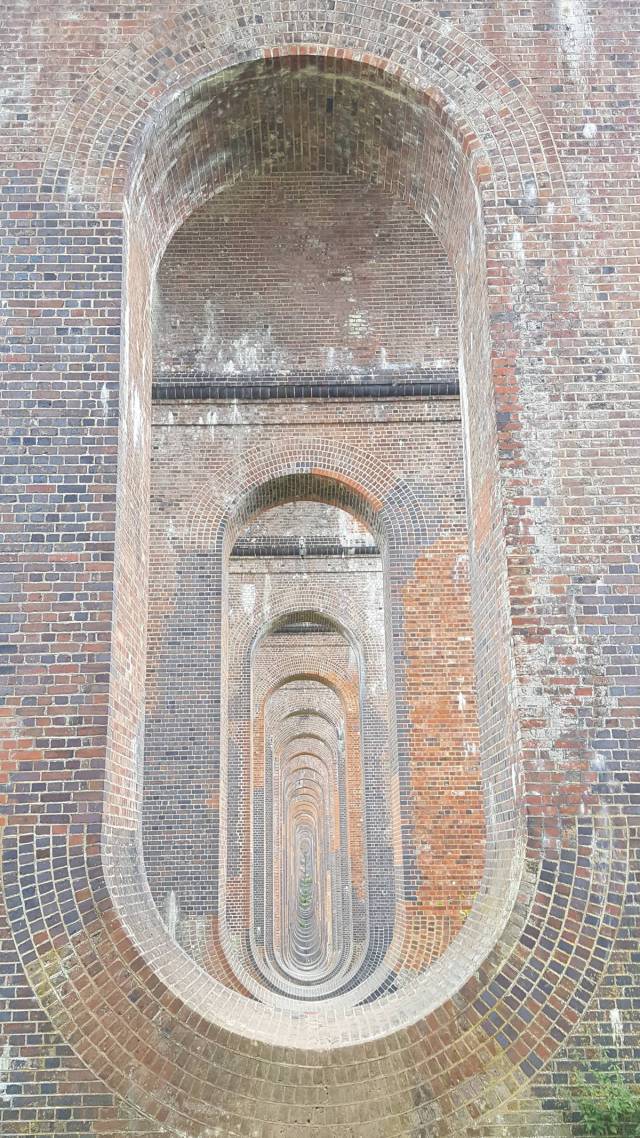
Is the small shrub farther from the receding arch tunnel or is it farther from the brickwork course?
the receding arch tunnel

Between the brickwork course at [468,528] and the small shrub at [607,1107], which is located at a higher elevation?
the brickwork course at [468,528]

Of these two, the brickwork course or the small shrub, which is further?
the brickwork course

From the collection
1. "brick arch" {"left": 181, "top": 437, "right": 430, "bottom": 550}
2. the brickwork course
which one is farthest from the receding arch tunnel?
the brickwork course

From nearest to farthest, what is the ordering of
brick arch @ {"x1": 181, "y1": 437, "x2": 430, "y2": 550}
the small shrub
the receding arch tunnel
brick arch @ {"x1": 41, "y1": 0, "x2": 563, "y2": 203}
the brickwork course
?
the small shrub < the brickwork course < brick arch @ {"x1": 41, "y1": 0, "x2": 563, "y2": 203} < the receding arch tunnel < brick arch @ {"x1": 181, "y1": 437, "x2": 430, "y2": 550}

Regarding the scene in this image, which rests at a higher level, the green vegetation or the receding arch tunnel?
the receding arch tunnel

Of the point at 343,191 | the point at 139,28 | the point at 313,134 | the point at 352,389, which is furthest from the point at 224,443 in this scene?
the point at 139,28

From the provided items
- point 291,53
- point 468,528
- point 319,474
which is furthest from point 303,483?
point 291,53

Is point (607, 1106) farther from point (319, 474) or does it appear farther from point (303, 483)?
point (303, 483)

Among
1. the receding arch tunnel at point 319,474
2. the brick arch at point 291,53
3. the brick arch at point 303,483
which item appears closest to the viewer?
the brick arch at point 291,53

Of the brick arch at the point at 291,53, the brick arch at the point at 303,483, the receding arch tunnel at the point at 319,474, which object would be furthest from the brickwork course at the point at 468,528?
the brick arch at the point at 303,483

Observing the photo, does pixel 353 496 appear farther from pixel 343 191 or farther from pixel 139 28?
pixel 139 28

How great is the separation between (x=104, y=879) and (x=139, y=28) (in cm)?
530

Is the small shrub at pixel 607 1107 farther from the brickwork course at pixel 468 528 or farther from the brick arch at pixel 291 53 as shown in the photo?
the brick arch at pixel 291 53

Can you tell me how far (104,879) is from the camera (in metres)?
4.77
